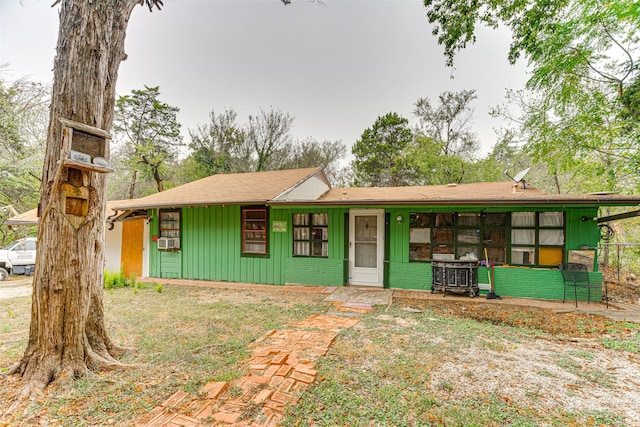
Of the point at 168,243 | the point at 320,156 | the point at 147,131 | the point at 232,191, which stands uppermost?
the point at 147,131

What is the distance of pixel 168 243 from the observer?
7.75m

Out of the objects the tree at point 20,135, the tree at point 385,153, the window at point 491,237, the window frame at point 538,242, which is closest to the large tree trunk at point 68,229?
the window at point 491,237

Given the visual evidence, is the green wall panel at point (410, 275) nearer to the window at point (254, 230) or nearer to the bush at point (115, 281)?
the window at point (254, 230)

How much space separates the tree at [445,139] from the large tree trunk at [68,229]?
15582 mm

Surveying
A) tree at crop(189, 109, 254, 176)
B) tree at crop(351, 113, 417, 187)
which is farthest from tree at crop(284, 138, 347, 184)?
tree at crop(189, 109, 254, 176)

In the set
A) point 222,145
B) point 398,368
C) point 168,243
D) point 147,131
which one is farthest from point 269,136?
point 398,368

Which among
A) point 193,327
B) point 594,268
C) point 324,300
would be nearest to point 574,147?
point 594,268

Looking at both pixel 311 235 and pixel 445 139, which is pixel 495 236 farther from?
pixel 445 139

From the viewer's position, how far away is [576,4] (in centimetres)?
715

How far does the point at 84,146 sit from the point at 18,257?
9848mm

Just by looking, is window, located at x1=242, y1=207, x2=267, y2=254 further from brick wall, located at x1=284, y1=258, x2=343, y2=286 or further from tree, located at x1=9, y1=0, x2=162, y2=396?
tree, located at x1=9, y1=0, x2=162, y2=396

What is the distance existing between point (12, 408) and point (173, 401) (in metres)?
1.13

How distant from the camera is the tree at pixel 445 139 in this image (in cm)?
1559

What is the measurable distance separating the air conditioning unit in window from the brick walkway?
5708mm
